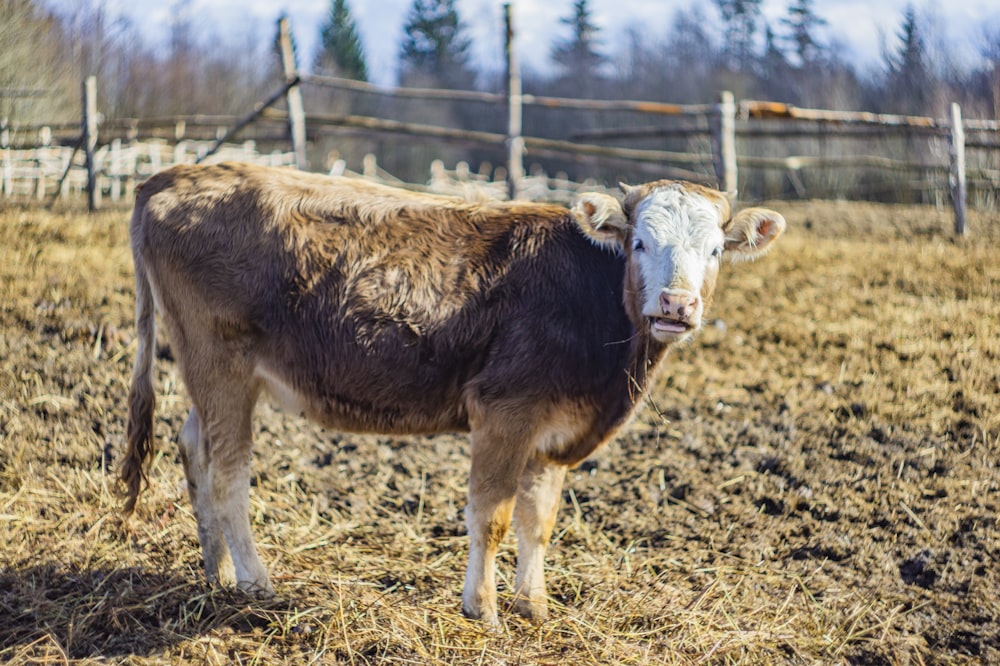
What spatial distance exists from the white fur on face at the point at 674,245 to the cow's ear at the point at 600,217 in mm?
103

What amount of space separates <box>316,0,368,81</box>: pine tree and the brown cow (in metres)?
45.5

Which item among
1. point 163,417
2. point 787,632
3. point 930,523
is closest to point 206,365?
point 163,417

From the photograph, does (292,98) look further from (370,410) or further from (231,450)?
(370,410)

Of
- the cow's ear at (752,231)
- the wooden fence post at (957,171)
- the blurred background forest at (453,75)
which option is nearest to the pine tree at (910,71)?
the blurred background forest at (453,75)

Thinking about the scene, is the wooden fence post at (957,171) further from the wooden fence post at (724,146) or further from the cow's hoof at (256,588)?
the cow's hoof at (256,588)

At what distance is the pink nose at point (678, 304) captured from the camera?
343 centimetres

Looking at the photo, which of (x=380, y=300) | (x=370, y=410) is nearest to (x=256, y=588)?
(x=370, y=410)

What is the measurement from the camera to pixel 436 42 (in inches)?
2176

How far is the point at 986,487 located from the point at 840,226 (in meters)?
7.06

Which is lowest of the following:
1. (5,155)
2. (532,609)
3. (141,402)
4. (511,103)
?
(532,609)

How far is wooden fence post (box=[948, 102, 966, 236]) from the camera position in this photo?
10.5 metres

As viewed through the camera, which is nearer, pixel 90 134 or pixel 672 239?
pixel 672 239

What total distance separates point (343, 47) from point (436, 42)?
957 cm

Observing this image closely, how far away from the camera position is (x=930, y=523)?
472 centimetres
